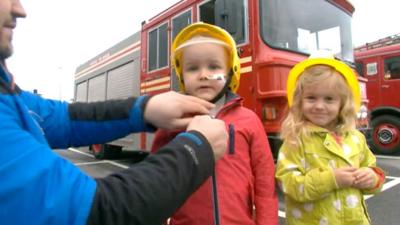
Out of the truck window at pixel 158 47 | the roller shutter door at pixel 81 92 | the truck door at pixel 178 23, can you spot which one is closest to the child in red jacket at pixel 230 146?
the truck door at pixel 178 23

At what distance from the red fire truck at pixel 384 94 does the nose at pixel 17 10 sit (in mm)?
9351

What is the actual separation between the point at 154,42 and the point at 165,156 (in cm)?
566

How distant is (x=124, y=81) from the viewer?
25.0 feet

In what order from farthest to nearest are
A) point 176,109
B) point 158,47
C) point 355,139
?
1. point 158,47
2. point 355,139
3. point 176,109

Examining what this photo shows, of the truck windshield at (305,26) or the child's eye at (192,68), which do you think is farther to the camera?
the truck windshield at (305,26)

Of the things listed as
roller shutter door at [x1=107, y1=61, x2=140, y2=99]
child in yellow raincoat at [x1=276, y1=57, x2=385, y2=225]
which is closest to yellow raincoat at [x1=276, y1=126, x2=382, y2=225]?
child in yellow raincoat at [x1=276, y1=57, x2=385, y2=225]

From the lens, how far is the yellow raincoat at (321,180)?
1.69 meters

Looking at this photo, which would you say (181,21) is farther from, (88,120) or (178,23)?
(88,120)

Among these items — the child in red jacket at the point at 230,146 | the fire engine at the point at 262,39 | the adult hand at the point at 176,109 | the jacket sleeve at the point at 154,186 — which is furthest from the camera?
the fire engine at the point at 262,39

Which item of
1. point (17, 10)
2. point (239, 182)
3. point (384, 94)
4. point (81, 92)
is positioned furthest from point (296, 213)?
point (81, 92)

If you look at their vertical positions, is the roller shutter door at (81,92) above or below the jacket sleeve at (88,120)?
above

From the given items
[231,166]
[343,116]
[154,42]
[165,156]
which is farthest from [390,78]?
[165,156]

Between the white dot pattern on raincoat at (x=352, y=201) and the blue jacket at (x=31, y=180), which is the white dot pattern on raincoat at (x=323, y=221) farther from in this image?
the blue jacket at (x=31, y=180)

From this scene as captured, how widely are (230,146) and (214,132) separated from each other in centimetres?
62
